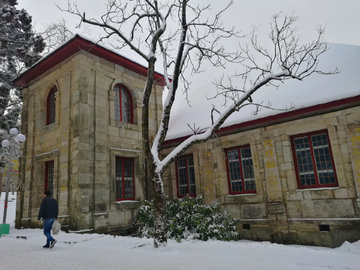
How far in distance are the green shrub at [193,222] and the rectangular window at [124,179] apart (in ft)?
5.93

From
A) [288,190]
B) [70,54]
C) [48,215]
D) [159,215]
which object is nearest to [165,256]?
[159,215]

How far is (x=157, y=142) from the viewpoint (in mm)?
6891

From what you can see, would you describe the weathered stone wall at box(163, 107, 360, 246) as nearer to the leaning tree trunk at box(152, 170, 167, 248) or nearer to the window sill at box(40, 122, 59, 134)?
the leaning tree trunk at box(152, 170, 167, 248)

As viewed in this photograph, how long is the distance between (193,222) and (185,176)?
3639mm

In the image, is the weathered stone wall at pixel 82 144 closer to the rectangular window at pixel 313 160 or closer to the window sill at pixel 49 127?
the window sill at pixel 49 127

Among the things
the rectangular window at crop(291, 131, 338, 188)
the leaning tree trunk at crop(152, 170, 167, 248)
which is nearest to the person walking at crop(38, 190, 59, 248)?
the leaning tree trunk at crop(152, 170, 167, 248)

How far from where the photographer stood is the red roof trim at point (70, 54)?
400 inches

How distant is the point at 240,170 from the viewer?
1020 cm

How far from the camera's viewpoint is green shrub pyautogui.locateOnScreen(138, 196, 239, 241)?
7.97m

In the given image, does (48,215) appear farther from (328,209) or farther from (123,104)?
(328,209)

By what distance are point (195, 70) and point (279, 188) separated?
16.2 feet

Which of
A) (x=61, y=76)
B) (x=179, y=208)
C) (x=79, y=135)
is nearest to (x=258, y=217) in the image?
(x=179, y=208)

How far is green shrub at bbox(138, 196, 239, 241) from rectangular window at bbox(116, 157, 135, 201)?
1808mm

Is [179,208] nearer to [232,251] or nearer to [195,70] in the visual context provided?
[232,251]
